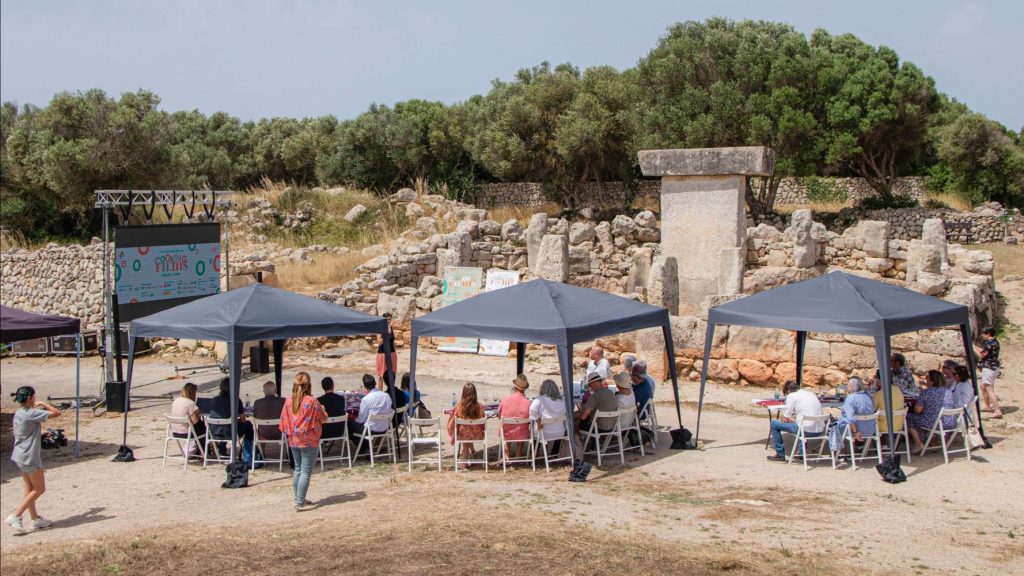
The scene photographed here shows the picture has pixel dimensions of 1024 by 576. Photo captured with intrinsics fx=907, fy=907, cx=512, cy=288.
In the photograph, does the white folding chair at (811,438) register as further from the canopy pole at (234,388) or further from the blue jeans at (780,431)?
the canopy pole at (234,388)

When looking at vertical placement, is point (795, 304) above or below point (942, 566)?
above

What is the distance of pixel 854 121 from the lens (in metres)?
32.0

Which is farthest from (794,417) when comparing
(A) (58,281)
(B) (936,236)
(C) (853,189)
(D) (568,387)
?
(C) (853,189)

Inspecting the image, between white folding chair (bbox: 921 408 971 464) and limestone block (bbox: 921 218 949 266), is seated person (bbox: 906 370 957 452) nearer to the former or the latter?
white folding chair (bbox: 921 408 971 464)

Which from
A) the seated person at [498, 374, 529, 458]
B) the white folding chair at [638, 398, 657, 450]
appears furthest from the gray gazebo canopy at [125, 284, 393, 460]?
the white folding chair at [638, 398, 657, 450]

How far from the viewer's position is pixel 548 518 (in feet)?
28.2

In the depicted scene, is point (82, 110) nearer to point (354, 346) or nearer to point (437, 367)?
point (354, 346)

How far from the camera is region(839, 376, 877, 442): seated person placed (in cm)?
1046

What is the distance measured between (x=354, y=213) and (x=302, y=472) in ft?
74.6

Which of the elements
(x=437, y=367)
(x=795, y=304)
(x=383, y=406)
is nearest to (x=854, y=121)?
(x=437, y=367)

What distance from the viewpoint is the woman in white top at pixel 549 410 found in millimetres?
10594

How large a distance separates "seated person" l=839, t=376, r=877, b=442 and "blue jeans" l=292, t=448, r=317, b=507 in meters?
6.06

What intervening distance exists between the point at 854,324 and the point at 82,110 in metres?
28.3

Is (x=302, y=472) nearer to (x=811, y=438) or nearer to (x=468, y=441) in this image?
(x=468, y=441)
